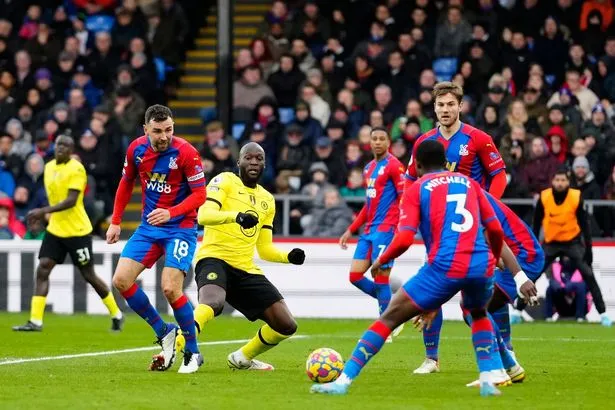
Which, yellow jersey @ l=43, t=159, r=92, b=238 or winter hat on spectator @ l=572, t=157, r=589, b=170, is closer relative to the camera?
yellow jersey @ l=43, t=159, r=92, b=238

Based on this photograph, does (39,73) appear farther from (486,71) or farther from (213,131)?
(486,71)

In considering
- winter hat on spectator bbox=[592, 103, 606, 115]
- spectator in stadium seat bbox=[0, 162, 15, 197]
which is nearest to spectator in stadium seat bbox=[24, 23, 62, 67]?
spectator in stadium seat bbox=[0, 162, 15, 197]

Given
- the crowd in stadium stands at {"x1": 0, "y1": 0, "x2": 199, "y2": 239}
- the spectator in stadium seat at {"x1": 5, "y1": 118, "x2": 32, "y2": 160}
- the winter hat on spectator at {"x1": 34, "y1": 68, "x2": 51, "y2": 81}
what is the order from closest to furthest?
the crowd in stadium stands at {"x1": 0, "y1": 0, "x2": 199, "y2": 239}
the spectator in stadium seat at {"x1": 5, "y1": 118, "x2": 32, "y2": 160}
the winter hat on spectator at {"x1": 34, "y1": 68, "x2": 51, "y2": 81}

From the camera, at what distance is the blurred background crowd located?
21.6 metres

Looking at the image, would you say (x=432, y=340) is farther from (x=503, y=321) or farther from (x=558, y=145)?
(x=558, y=145)

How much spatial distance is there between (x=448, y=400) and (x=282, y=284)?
441 inches

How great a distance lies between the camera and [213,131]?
22578 millimetres

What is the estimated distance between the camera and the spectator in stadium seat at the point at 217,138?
22.4 m

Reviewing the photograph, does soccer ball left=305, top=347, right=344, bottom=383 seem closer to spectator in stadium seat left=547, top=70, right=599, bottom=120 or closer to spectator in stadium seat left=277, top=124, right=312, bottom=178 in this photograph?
spectator in stadium seat left=277, top=124, right=312, bottom=178

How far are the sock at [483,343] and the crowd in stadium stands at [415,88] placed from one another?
36.2 ft

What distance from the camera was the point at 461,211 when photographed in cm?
957

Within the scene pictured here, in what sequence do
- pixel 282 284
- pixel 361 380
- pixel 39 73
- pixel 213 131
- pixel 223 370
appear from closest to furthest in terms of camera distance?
pixel 361 380
pixel 223 370
pixel 282 284
pixel 213 131
pixel 39 73

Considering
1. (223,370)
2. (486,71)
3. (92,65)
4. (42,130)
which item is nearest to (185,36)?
(92,65)

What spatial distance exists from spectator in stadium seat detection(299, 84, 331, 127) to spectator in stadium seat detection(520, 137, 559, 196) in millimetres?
4125
